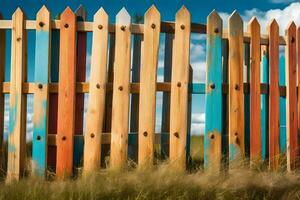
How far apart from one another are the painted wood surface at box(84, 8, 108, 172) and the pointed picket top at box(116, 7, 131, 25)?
0.14 m

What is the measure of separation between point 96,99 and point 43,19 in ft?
3.56

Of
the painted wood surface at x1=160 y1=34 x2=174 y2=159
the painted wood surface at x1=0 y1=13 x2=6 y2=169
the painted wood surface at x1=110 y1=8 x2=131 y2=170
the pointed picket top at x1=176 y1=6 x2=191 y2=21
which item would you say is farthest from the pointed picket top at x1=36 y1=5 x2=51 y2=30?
the painted wood surface at x1=160 y1=34 x2=174 y2=159

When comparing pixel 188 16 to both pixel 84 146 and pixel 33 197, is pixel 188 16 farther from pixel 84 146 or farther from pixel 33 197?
pixel 33 197

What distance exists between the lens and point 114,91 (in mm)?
5242

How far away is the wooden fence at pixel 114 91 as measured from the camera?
525cm

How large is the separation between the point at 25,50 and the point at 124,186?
2.27m

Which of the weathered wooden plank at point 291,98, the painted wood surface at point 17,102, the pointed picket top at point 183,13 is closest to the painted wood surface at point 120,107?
the pointed picket top at point 183,13

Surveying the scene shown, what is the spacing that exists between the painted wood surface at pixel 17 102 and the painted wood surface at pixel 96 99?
31.0 inches

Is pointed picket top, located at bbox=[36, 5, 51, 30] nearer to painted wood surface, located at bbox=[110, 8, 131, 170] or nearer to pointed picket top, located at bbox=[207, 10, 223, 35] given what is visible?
painted wood surface, located at bbox=[110, 8, 131, 170]

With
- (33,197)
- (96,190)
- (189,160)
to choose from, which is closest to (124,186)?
(96,190)

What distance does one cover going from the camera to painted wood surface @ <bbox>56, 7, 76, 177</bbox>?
527cm

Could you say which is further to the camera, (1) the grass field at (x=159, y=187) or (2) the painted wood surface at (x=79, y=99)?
(2) the painted wood surface at (x=79, y=99)

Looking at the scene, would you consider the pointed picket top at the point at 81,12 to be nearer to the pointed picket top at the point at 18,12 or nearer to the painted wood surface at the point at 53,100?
the painted wood surface at the point at 53,100

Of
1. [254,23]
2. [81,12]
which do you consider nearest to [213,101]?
[254,23]
